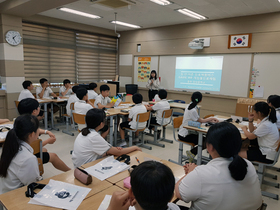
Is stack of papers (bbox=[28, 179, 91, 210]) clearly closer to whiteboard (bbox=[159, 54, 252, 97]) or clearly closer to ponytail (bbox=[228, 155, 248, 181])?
ponytail (bbox=[228, 155, 248, 181])

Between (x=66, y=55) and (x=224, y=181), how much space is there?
7.39 m

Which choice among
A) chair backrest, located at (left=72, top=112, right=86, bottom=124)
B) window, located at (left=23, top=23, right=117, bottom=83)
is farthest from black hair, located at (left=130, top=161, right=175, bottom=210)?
window, located at (left=23, top=23, right=117, bottom=83)

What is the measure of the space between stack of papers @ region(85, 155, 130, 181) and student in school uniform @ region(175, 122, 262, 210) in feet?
2.12

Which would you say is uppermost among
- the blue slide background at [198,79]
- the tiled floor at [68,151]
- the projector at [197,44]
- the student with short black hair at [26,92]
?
the projector at [197,44]

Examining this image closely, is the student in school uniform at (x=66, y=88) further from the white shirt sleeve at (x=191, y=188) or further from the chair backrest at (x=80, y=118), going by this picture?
the white shirt sleeve at (x=191, y=188)

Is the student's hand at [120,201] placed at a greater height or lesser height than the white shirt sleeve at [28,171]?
greater

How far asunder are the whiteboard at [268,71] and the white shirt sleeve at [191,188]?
5.60 m

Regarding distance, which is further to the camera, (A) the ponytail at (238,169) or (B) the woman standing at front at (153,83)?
(B) the woman standing at front at (153,83)

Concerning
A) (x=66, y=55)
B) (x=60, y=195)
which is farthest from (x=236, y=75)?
(x=60, y=195)

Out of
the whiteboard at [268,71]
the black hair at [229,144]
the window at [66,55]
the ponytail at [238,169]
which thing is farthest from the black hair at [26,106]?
the whiteboard at [268,71]

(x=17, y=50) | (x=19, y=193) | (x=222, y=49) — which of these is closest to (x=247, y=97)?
(x=222, y=49)

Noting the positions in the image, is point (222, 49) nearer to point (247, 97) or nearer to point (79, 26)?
point (247, 97)

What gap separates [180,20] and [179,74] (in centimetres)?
183

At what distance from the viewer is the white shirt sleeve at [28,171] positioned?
62.2 inches
